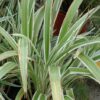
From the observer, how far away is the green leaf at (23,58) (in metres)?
1.43

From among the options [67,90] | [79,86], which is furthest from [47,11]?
[79,86]

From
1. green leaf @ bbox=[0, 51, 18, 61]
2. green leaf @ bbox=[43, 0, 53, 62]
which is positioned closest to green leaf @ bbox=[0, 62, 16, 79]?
green leaf @ bbox=[0, 51, 18, 61]

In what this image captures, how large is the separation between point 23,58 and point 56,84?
0.64 feet

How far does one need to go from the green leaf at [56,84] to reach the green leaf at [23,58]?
124 millimetres

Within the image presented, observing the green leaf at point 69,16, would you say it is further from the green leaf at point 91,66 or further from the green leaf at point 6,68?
the green leaf at point 6,68

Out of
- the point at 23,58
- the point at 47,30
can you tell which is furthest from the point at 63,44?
the point at 23,58

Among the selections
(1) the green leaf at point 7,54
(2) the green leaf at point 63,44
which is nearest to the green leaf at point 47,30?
(2) the green leaf at point 63,44

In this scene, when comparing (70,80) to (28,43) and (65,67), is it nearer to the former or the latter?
(65,67)

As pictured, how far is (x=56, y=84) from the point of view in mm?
1427

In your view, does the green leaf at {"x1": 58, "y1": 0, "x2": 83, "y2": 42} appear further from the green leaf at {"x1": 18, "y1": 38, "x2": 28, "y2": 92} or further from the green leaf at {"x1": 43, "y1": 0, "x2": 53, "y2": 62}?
the green leaf at {"x1": 18, "y1": 38, "x2": 28, "y2": 92}

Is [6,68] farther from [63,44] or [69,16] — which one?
[69,16]

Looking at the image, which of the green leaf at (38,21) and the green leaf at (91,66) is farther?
the green leaf at (38,21)

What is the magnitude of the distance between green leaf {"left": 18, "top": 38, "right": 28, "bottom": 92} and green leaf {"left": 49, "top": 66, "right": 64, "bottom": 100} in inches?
4.9

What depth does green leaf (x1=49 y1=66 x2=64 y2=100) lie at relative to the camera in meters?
1.39
